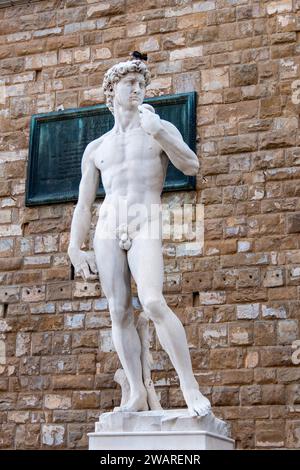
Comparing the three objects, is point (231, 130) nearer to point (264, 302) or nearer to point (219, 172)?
point (219, 172)

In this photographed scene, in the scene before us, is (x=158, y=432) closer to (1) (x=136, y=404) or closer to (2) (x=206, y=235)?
(1) (x=136, y=404)

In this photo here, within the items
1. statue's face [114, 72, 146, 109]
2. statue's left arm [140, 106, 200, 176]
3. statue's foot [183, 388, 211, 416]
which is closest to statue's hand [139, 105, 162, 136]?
statue's left arm [140, 106, 200, 176]

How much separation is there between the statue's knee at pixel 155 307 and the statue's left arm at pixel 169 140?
2.92ft

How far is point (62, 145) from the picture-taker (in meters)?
9.35

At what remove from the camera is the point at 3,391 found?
8938 millimetres

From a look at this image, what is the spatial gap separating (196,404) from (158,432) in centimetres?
28

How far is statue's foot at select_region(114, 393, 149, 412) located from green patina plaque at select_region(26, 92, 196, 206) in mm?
3012

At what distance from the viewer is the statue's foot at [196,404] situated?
5945mm

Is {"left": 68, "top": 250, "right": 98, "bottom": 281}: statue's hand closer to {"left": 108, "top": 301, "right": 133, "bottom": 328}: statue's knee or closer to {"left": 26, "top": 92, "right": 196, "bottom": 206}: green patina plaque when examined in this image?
{"left": 108, "top": 301, "right": 133, "bottom": 328}: statue's knee

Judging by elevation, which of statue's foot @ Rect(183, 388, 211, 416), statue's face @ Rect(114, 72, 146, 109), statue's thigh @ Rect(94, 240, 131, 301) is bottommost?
statue's foot @ Rect(183, 388, 211, 416)

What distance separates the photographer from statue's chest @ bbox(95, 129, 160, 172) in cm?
653

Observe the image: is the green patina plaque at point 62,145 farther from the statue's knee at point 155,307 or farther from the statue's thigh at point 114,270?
the statue's knee at point 155,307
